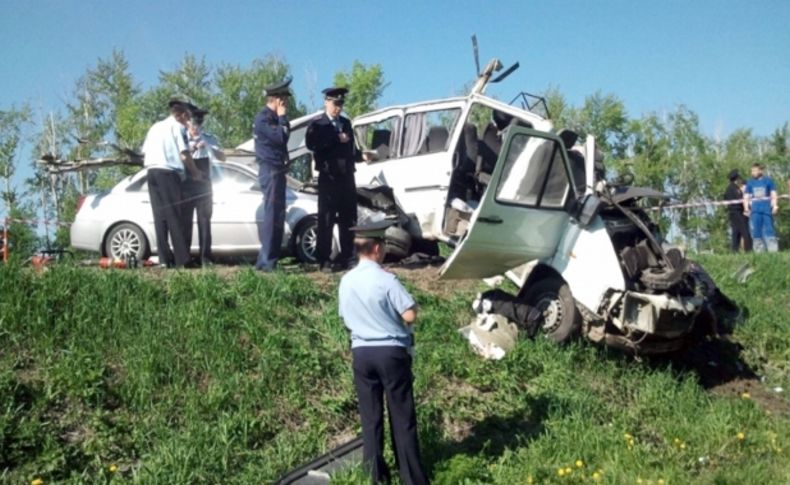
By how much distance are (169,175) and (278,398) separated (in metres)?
3.69

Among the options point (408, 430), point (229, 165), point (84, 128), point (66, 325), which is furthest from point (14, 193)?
point (408, 430)

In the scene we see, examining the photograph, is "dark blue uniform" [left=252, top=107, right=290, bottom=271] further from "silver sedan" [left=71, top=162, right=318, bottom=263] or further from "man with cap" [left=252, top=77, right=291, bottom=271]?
"silver sedan" [left=71, top=162, right=318, bottom=263]

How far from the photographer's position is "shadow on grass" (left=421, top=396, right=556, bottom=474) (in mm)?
6902

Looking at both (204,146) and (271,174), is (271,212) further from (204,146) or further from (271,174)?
(204,146)

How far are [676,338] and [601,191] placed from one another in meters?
1.69

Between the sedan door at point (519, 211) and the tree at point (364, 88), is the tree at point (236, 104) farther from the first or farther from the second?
the sedan door at point (519, 211)

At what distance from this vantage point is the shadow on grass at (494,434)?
690 centimetres

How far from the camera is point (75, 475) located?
587cm

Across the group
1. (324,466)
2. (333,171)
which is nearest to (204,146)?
(333,171)

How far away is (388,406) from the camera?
231 inches

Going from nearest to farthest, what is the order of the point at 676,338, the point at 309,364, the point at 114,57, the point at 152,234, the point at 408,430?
the point at 408,430
the point at 309,364
the point at 676,338
the point at 152,234
the point at 114,57

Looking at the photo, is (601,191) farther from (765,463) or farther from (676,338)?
(765,463)

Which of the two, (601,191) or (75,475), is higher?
(601,191)

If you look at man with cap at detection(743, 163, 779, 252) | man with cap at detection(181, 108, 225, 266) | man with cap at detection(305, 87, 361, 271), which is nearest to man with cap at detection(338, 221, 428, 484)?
man with cap at detection(181, 108, 225, 266)
